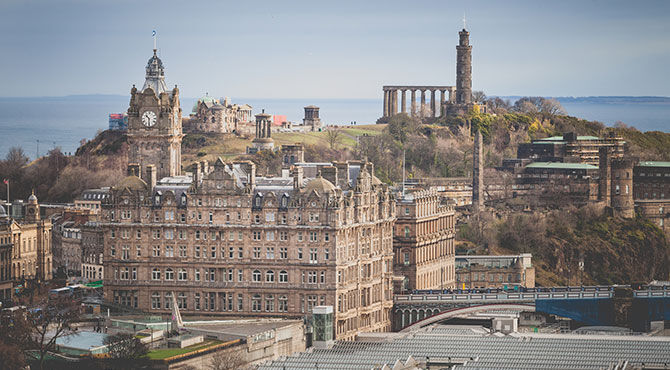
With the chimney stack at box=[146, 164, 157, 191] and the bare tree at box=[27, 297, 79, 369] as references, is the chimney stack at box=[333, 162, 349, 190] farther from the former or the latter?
the bare tree at box=[27, 297, 79, 369]

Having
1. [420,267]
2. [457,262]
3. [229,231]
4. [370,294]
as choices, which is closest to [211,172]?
[229,231]

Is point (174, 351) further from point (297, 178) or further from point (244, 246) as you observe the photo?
point (297, 178)

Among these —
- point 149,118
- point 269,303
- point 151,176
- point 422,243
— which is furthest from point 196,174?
point 422,243

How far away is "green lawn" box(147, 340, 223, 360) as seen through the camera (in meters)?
135

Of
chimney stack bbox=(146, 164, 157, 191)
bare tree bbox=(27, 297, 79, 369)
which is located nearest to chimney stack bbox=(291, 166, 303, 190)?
chimney stack bbox=(146, 164, 157, 191)

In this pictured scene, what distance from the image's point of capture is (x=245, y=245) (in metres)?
156

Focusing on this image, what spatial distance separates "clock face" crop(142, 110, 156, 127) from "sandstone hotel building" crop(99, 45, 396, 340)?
10742mm

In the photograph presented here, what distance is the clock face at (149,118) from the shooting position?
17138 centimetres

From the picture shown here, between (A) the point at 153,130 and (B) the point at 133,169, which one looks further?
(A) the point at 153,130

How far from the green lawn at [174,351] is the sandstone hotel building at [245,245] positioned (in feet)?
48.2

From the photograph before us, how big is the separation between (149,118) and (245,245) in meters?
21.5

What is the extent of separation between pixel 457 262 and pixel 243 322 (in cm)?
5056

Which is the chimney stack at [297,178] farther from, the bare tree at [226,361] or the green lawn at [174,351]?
the bare tree at [226,361]

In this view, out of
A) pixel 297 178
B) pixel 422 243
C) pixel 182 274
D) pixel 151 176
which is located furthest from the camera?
pixel 422 243
